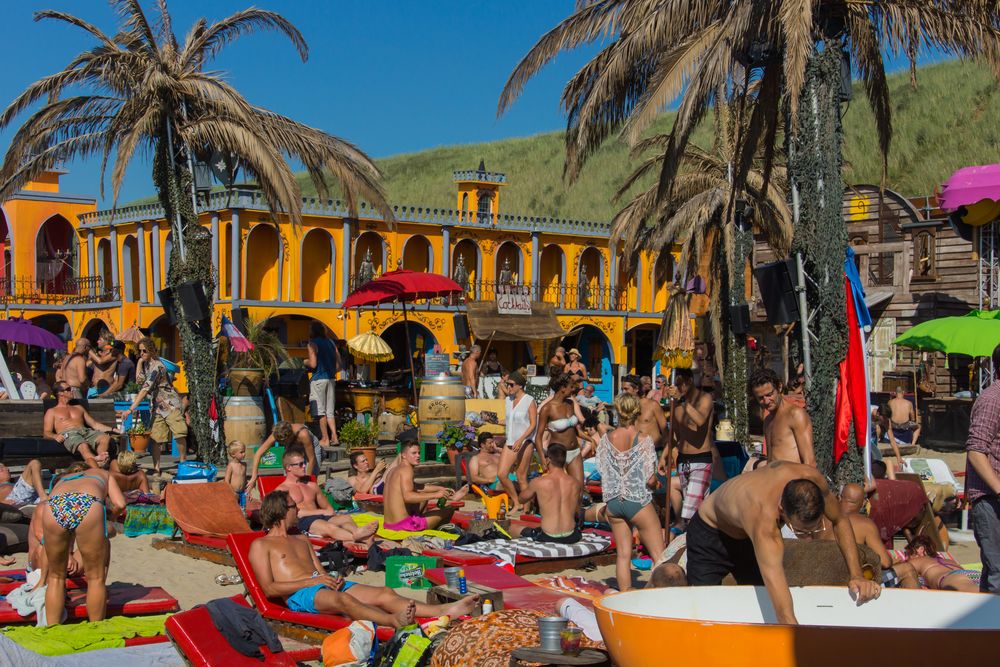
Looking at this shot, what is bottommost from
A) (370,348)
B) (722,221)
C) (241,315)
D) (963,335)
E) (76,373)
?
(76,373)

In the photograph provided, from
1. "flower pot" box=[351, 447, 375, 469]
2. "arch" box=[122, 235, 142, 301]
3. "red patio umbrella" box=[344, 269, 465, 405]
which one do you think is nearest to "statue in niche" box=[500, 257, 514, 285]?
"arch" box=[122, 235, 142, 301]

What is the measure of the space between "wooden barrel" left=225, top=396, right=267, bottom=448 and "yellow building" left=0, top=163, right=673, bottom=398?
12.3m

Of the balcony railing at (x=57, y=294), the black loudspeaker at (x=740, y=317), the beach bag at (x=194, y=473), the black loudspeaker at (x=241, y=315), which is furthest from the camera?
the balcony railing at (x=57, y=294)

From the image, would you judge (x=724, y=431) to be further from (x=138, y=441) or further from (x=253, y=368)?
(x=138, y=441)

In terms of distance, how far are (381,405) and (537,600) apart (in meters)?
11.4

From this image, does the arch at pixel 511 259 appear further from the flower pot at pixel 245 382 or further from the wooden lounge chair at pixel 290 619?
the wooden lounge chair at pixel 290 619

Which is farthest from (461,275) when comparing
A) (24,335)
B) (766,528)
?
(766,528)

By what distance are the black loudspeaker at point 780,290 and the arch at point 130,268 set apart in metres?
24.3

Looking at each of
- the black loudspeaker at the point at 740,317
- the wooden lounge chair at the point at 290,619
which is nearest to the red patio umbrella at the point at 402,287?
the black loudspeaker at the point at 740,317

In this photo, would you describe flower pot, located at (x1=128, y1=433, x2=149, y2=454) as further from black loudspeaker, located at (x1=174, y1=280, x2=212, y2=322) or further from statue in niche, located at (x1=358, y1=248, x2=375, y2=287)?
statue in niche, located at (x1=358, y1=248, x2=375, y2=287)

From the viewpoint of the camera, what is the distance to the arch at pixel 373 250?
29.5 meters

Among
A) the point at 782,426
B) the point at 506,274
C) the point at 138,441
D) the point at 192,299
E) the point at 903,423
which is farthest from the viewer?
the point at 506,274

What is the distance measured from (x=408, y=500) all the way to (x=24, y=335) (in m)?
10.5

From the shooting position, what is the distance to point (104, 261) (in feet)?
107
